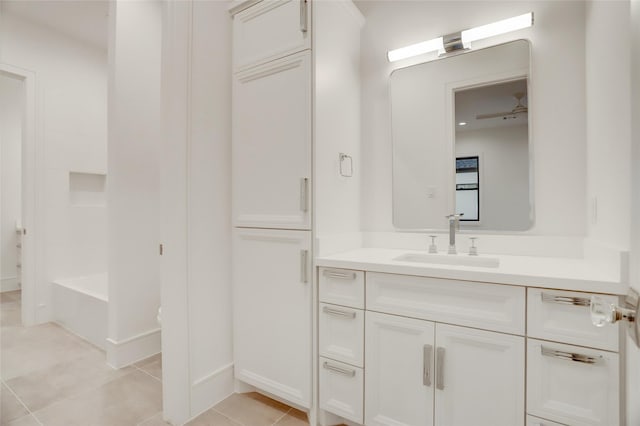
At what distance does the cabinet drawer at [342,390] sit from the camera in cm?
143

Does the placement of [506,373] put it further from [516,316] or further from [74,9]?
[74,9]

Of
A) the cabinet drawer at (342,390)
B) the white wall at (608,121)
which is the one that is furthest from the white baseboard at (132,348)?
the white wall at (608,121)

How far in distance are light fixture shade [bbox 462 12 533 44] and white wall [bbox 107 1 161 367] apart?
7.23ft

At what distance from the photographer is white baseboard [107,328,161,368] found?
214 centimetres

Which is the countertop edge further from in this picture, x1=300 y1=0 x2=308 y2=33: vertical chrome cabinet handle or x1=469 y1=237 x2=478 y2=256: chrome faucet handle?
x1=300 y1=0 x2=308 y2=33: vertical chrome cabinet handle

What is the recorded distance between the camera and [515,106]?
5.44 feet

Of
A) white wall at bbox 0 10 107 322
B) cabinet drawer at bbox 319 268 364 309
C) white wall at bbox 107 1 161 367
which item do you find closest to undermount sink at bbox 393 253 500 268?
cabinet drawer at bbox 319 268 364 309

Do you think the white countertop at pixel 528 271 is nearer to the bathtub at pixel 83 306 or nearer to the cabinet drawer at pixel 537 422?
the cabinet drawer at pixel 537 422

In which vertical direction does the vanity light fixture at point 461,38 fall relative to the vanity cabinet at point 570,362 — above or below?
above

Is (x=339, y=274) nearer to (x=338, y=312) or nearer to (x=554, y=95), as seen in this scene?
(x=338, y=312)

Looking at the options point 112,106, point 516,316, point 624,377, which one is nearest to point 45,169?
point 112,106

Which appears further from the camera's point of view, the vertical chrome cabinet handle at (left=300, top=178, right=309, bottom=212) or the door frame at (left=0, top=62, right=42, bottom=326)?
the door frame at (left=0, top=62, right=42, bottom=326)

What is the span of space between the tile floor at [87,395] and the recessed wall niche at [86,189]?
4.48 feet

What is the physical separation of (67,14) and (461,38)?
337 centimetres
